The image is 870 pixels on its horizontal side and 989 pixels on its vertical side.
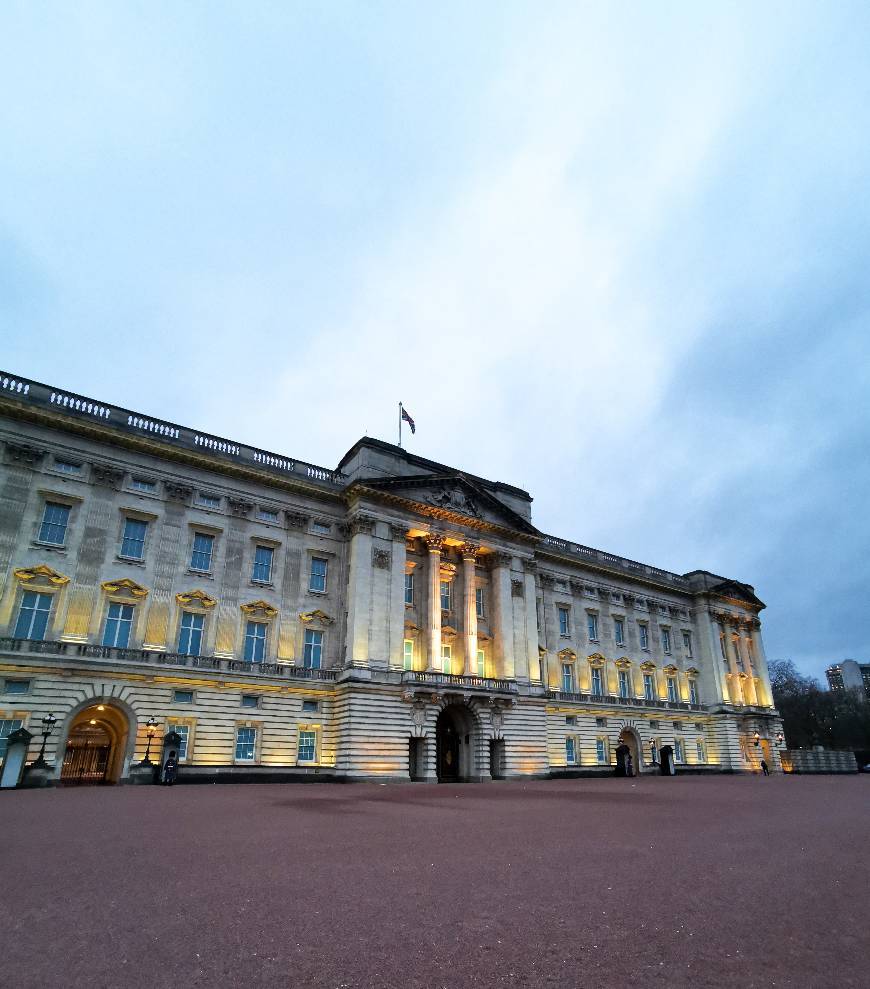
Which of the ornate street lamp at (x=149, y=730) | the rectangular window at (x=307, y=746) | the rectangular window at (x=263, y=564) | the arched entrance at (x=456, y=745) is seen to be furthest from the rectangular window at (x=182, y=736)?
the arched entrance at (x=456, y=745)

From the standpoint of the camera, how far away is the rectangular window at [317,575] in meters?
42.3

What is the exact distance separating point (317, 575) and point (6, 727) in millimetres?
18747

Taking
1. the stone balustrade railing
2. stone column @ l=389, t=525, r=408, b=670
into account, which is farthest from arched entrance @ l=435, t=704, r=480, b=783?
the stone balustrade railing

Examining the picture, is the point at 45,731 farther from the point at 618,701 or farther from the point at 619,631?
the point at 619,631

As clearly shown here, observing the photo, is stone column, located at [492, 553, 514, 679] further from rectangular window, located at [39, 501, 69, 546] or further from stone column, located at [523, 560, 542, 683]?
rectangular window, located at [39, 501, 69, 546]

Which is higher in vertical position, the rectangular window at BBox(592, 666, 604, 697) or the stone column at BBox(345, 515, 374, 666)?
the stone column at BBox(345, 515, 374, 666)

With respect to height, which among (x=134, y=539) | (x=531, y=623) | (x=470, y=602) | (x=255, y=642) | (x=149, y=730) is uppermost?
(x=134, y=539)

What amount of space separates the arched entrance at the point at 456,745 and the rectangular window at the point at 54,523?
85.6 ft

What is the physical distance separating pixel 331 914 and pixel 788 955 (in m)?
4.75

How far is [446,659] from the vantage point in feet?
150

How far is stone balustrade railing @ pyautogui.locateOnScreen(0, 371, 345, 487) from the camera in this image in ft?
114

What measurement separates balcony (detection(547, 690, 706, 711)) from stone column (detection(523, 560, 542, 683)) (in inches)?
93.6

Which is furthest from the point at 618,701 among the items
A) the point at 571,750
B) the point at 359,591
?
the point at 359,591

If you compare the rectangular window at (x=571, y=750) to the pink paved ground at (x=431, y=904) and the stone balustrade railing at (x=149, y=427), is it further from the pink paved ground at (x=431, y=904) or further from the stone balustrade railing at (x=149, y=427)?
the pink paved ground at (x=431, y=904)
